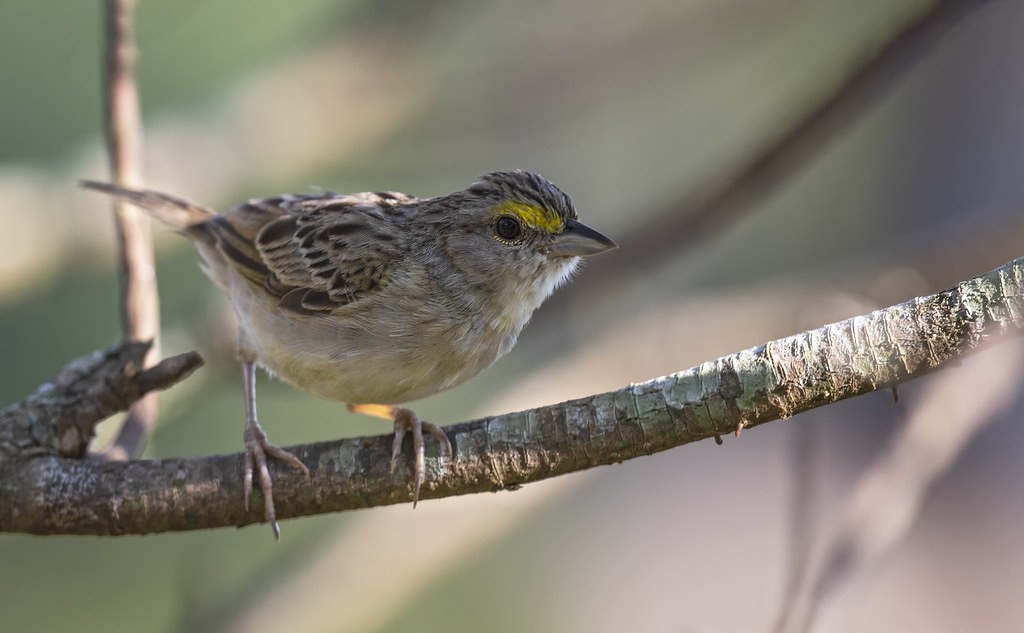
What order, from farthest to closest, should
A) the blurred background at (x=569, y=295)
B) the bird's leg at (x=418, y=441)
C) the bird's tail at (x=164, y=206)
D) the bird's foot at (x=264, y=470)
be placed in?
the blurred background at (x=569, y=295), the bird's tail at (x=164, y=206), the bird's foot at (x=264, y=470), the bird's leg at (x=418, y=441)

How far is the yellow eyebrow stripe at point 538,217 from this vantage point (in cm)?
436

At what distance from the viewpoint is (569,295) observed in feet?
19.9

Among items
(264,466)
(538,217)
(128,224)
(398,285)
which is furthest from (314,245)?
(264,466)

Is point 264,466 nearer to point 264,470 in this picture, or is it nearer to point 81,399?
point 264,470

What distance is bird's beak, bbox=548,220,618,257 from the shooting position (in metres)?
4.26

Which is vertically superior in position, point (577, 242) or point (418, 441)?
point (577, 242)

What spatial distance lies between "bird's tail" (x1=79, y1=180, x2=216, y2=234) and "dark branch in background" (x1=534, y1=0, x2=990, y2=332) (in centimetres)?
217

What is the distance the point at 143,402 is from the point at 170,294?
4.40 meters

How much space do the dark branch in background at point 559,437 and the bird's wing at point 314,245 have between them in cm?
116

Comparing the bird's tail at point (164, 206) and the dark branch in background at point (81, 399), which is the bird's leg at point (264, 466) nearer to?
the dark branch in background at point (81, 399)

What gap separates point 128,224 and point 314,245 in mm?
878

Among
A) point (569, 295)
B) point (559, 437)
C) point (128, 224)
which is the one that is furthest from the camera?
point (569, 295)

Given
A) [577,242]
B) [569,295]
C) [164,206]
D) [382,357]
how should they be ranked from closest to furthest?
[382,357] < [577,242] < [164,206] < [569,295]

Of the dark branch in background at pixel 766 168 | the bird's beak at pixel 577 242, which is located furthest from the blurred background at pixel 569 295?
the bird's beak at pixel 577 242
